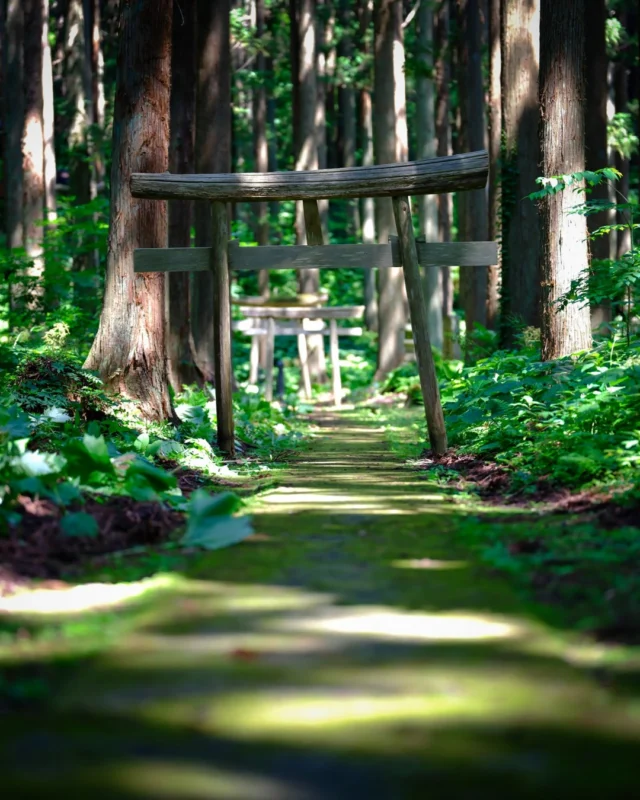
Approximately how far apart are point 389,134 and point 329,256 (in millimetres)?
14760

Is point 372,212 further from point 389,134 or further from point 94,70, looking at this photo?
point 389,134

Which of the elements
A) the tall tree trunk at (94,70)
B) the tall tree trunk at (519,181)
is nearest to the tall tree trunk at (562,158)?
the tall tree trunk at (519,181)

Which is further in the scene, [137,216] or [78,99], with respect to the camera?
[78,99]

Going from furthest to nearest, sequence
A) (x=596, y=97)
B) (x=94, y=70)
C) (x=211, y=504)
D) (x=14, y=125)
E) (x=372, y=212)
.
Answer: (x=372, y=212) < (x=94, y=70) < (x=14, y=125) < (x=596, y=97) < (x=211, y=504)

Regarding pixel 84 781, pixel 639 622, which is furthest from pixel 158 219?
pixel 84 781

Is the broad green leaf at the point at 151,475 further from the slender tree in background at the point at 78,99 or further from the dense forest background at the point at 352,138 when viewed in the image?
the slender tree in background at the point at 78,99

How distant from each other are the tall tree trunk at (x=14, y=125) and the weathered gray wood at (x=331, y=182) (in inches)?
558

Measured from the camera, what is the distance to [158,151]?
11094mm

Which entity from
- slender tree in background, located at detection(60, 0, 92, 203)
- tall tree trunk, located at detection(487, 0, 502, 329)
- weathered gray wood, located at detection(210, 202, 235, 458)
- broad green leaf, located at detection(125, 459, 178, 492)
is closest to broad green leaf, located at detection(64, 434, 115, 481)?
broad green leaf, located at detection(125, 459, 178, 492)

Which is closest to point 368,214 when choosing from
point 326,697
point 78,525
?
point 78,525

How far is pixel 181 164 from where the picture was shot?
16.4 meters

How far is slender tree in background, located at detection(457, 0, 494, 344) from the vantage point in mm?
22500

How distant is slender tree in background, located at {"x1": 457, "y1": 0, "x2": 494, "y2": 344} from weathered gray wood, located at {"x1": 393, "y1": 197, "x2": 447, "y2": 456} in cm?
1151

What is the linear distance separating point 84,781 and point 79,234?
22453mm
